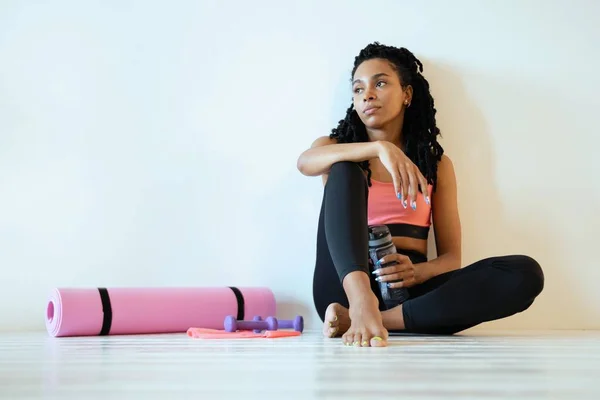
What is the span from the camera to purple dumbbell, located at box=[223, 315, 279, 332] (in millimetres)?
1925

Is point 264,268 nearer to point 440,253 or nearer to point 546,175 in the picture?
point 440,253

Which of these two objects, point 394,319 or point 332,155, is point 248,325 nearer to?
point 394,319

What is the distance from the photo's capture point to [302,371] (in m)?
1.01

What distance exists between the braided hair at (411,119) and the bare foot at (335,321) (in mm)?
647

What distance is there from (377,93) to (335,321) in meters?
0.80

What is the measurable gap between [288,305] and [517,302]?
876 millimetres

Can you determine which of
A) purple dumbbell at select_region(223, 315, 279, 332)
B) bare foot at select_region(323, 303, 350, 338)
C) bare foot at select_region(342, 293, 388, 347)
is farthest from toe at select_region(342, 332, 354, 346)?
purple dumbbell at select_region(223, 315, 279, 332)

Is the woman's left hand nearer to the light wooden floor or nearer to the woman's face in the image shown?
the light wooden floor

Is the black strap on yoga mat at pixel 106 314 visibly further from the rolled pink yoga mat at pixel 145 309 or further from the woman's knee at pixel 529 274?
the woman's knee at pixel 529 274

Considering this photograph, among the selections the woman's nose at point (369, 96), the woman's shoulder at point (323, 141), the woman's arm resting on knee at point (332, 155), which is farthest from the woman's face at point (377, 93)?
the woman's arm resting on knee at point (332, 155)

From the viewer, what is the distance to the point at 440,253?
223cm

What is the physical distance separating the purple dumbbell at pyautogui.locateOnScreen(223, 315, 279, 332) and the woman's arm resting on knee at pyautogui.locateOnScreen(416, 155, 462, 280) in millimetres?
543

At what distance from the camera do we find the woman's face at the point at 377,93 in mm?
2217

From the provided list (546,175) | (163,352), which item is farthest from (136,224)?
(546,175)
